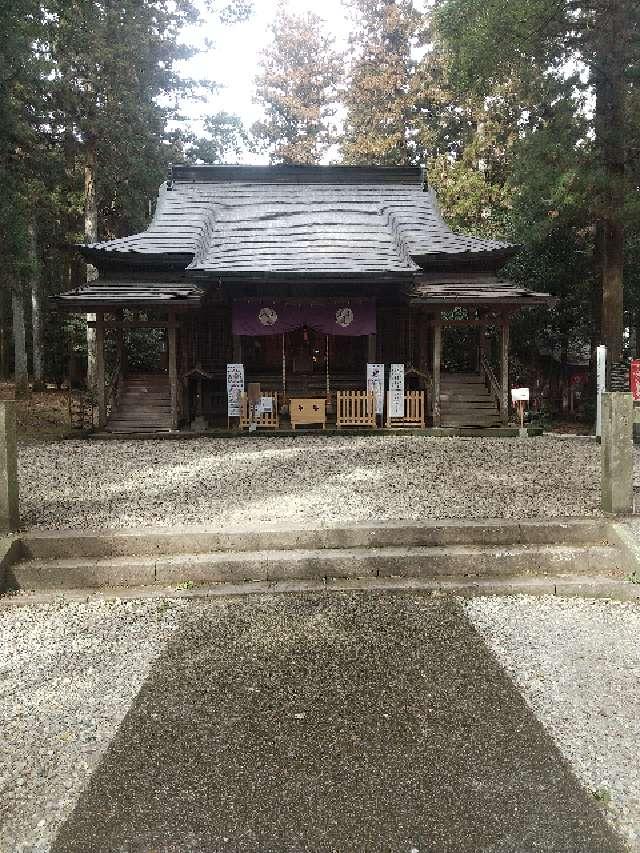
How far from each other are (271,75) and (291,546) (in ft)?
127

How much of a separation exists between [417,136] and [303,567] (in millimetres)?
28663

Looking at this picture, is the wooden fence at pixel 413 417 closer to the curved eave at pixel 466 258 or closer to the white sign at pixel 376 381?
the white sign at pixel 376 381

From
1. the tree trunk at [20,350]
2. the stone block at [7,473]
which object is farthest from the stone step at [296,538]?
the tree trunk at [20,350]

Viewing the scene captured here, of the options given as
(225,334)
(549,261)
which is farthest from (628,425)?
(549,261)

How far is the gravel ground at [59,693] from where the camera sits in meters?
2.36

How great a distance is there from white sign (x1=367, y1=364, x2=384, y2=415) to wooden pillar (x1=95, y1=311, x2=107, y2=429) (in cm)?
556

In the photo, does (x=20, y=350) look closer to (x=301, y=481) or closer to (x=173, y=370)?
(x=173, y=370)

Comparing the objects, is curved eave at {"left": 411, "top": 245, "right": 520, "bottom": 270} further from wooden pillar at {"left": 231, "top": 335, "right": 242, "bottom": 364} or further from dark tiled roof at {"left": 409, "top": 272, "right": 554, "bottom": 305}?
wooden pillar at {"left": 231, "top": 335, "right": 242, "bottom": 364}

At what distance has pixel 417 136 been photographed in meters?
28.9

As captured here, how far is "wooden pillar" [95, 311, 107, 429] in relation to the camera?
13.0 m

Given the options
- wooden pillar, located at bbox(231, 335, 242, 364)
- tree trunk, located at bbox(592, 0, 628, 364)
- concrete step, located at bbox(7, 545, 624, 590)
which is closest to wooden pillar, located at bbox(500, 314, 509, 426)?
tree trunk, located at bbox(592, 0, 628, 364)

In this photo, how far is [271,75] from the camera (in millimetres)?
36969

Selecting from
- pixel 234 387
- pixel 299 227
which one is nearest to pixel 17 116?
pixel 299 227

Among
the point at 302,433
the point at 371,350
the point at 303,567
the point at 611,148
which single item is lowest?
the point at 303,567
